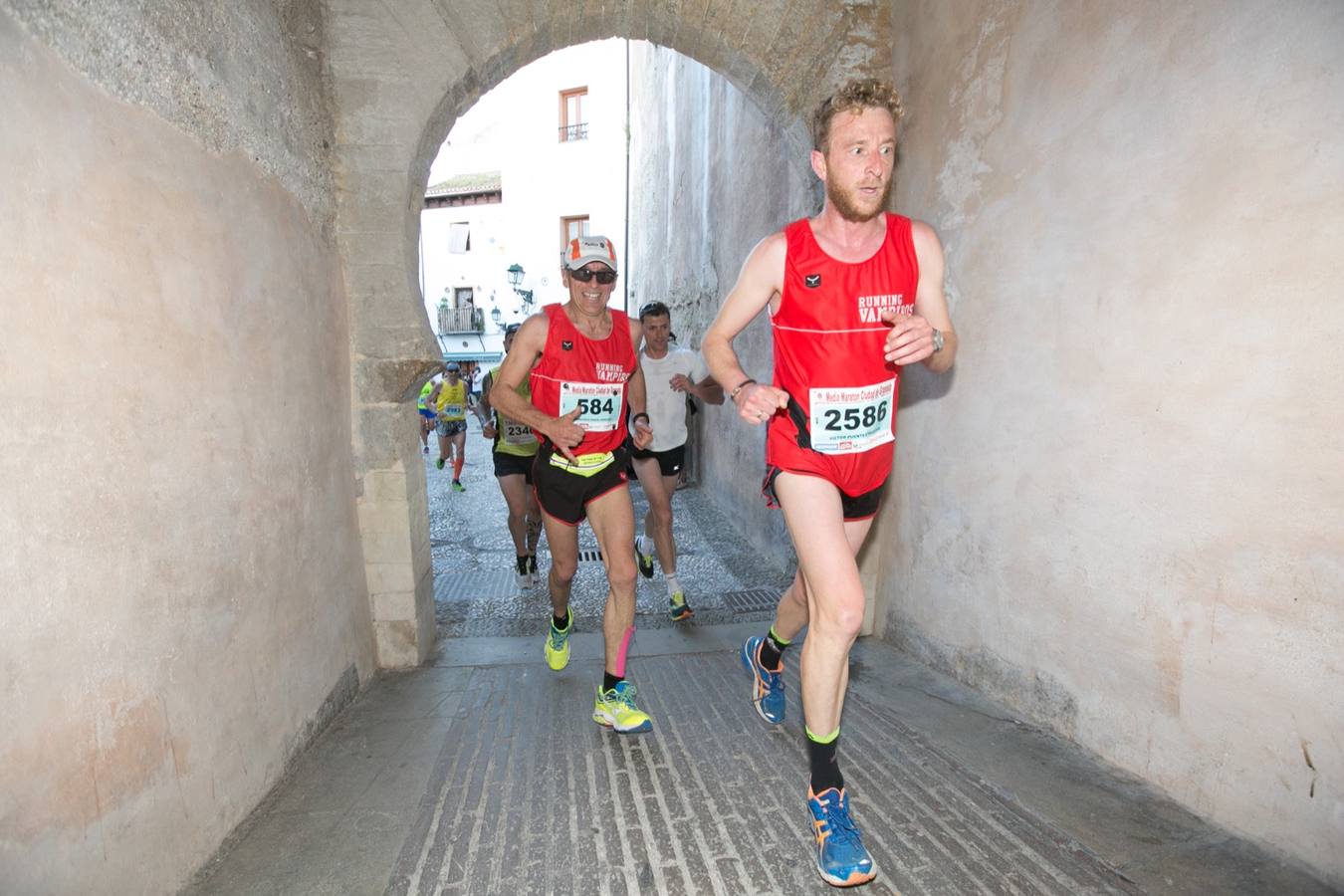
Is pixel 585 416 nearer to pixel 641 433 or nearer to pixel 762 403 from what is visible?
pixel 641 433

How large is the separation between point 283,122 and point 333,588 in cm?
218

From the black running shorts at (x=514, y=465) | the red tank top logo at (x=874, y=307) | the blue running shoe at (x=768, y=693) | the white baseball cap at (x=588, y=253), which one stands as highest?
the white baseball cap at (x=588, y=253)

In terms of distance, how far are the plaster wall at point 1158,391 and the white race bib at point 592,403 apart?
5.83 ft

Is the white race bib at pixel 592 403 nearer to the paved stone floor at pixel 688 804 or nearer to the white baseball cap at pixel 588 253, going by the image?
the white baseball cap at pixel 588 253

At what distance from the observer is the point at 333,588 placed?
11.3 feet

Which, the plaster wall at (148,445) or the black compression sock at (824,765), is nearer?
the plaster wall at (148,445)

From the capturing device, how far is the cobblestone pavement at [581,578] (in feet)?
16.8

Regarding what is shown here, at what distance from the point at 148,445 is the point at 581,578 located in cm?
430

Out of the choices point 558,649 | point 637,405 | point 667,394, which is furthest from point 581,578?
point 637,405

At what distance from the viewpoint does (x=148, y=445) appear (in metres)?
2.04

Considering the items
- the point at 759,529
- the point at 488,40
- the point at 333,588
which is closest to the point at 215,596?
the point at 333,588

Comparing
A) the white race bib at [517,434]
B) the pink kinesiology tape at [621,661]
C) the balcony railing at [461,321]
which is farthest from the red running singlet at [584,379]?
the balcony railing at [461,321]

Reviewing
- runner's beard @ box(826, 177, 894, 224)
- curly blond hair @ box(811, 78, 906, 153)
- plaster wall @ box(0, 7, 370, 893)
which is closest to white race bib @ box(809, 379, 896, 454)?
runner's beard @ box(826, 177, 894, 224)

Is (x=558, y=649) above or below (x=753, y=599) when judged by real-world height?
above
